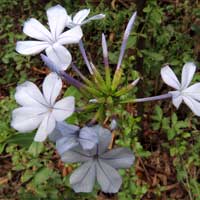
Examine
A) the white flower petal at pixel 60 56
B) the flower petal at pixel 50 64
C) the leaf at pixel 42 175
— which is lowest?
the leaf at pixel 42 175

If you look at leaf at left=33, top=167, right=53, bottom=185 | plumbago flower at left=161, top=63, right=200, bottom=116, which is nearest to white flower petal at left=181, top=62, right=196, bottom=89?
plumbago flower at left=161, top=63, right=200, bottom=116

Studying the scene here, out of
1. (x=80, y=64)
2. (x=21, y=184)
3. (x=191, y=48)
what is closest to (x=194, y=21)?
(x=191, y=48)

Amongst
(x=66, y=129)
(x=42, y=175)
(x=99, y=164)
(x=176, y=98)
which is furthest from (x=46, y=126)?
(x=42, y=175)

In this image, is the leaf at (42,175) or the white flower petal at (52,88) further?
the leaf at (42,175)

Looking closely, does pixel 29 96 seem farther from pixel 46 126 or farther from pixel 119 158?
pixel 119 158

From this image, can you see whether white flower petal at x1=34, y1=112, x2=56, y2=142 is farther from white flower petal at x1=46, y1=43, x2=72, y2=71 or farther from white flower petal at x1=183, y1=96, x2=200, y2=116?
white flower petal at x1=183, y1=96, x2=200, y2=116

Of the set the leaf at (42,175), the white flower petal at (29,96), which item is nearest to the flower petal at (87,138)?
the white flower petal at (29,96)

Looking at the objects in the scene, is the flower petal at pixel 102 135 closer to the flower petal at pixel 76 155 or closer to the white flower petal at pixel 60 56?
the flower petal at pixel 76 155
